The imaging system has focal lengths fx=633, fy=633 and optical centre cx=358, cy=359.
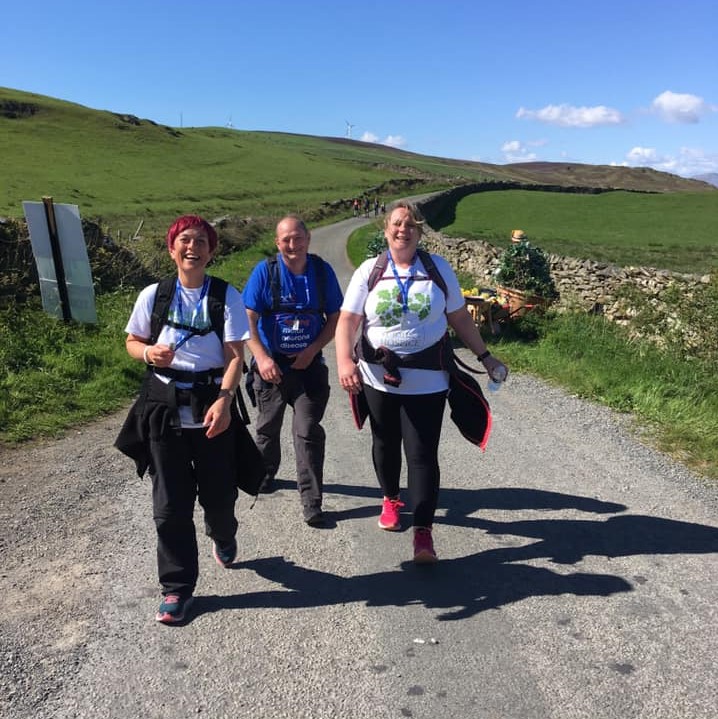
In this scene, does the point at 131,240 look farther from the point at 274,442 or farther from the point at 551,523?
the point at 551,523

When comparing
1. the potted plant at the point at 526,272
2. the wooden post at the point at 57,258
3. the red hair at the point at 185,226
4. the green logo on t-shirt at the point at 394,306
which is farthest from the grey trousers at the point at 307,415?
the potted plant at the point at 526,272

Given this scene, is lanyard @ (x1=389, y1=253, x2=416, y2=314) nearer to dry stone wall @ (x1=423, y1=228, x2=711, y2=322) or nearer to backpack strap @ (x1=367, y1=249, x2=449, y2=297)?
backpack strap @ (x1=367, y1=249, x2=449, y2=297)

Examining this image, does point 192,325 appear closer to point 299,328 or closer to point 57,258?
point 299,328

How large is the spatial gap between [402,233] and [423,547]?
5.98 ft

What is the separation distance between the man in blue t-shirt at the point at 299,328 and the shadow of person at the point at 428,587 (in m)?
0.69

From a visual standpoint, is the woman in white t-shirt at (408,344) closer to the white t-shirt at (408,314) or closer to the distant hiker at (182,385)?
the white t-shirt at (408,314)

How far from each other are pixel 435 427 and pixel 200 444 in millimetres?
1360

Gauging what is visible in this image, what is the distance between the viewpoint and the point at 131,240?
15398 mm

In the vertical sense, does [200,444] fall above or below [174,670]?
above

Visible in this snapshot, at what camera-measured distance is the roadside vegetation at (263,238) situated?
673 cm

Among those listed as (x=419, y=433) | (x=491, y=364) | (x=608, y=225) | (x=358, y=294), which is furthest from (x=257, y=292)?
(x=608, y=225)

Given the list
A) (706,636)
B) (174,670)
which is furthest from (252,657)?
(706,636)

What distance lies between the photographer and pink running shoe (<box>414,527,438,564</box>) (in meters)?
3.67

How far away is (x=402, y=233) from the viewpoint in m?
3.61
